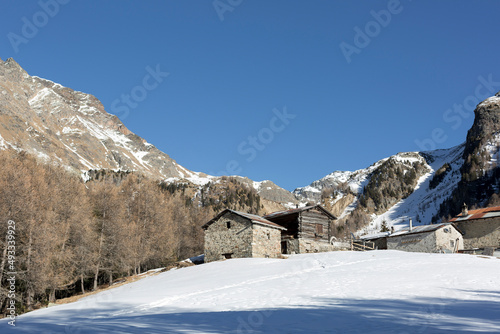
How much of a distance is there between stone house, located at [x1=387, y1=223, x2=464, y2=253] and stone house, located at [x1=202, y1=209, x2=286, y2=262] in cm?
2344

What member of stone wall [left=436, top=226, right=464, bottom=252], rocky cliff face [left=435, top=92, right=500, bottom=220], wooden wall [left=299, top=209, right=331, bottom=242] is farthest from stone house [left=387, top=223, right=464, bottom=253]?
rocky cliff face [left=435, top=92, right=500, bottom=220]

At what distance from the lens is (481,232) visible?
56719mm

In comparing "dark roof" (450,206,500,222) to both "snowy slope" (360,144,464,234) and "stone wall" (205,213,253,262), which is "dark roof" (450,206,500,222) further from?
"snowy slope" (360,144,464,234)

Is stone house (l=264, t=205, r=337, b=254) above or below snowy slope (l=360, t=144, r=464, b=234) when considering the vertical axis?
below

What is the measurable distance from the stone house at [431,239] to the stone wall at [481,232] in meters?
1.90

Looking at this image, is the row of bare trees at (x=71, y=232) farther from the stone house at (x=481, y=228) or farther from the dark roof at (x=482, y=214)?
the dark roof at (x=482, y=214)

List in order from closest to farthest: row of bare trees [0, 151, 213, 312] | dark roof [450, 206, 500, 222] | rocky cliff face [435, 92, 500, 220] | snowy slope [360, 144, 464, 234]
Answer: row of bare trees [0, 151, 213, 312] → dark roof [450, 206, 500, 222] → rocky cliff face [435, 92, 500, 220] → snowy slope [360, 144, 464, 234]

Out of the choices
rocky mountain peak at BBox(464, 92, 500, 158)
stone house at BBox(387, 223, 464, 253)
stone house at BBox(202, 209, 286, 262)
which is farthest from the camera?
rocky mountain peak at BBox(464, 92, 500, 158)

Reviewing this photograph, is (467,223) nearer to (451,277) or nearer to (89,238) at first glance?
(451,277)

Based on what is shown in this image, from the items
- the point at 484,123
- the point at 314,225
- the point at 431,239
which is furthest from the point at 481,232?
the point at 484,123

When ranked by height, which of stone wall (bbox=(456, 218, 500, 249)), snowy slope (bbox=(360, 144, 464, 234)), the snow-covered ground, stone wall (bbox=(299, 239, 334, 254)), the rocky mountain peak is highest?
the rocky mountain peak

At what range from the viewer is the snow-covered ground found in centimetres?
1236

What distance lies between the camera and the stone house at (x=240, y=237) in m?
39.2

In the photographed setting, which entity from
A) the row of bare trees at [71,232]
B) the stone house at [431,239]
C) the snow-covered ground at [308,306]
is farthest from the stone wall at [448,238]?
the row of bare trees at [71,232]
